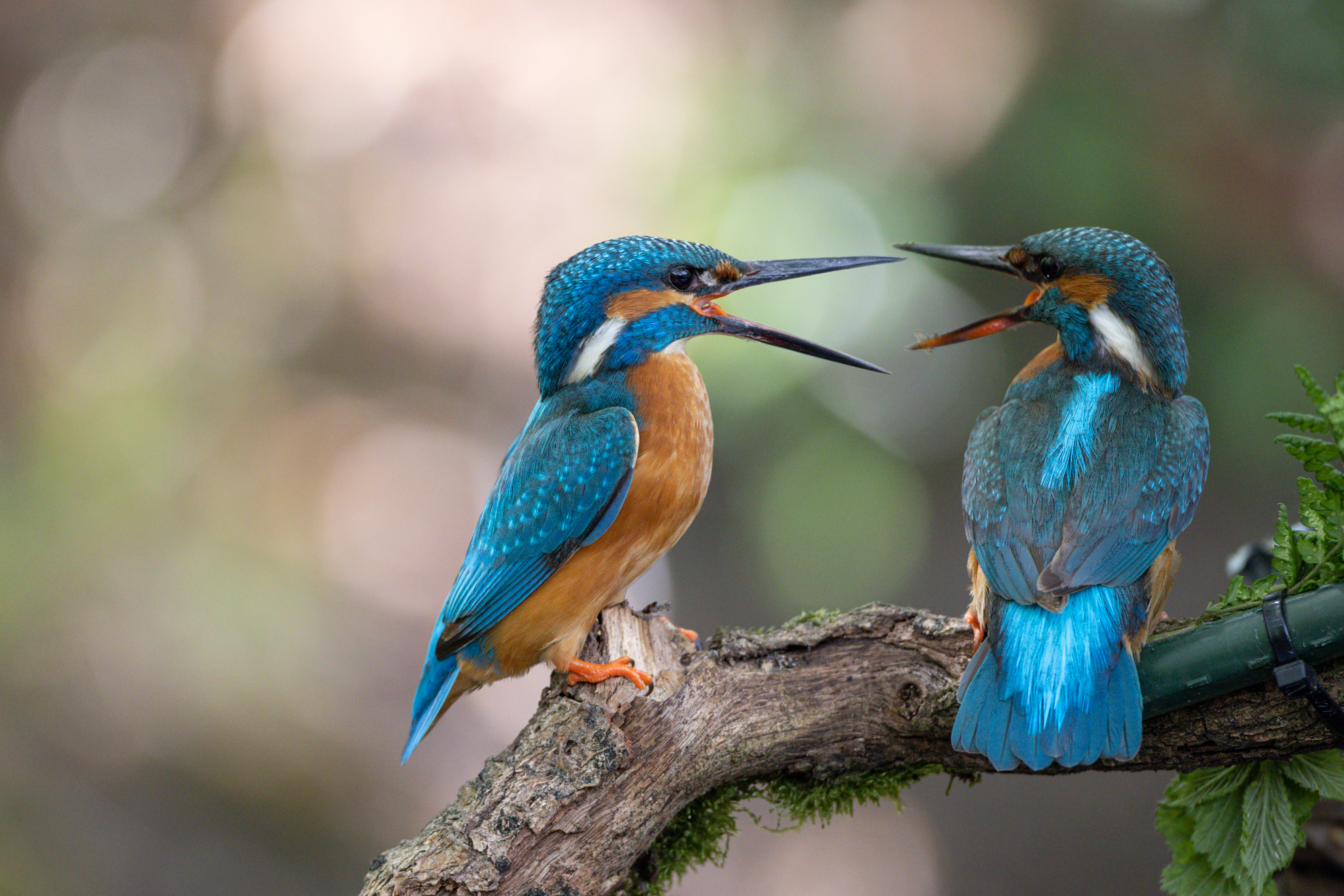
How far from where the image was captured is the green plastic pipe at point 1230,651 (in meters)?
1.55

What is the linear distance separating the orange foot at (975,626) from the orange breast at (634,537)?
0.58 m

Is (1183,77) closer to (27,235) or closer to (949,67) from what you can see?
(949,67)

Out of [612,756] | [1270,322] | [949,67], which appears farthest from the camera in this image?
[949,67]

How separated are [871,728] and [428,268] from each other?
335cm

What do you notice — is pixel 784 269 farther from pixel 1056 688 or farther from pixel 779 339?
pixel 1056 688

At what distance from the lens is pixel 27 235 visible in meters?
4.48

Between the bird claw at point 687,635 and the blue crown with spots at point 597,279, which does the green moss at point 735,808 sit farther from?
the blue crown with spots at point 597,279

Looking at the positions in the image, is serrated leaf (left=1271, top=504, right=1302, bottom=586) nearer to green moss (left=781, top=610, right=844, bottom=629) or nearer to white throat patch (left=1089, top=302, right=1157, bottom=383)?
white throat patch (left=1089, top=302, right=1157, bottom=383)

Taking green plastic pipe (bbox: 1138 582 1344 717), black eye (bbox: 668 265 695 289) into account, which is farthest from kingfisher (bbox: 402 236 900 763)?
green plastic pipe (bbox: 1138 582 1344 717)

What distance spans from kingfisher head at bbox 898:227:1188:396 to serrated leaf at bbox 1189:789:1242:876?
2.36 feet

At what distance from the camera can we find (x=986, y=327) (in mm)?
1954

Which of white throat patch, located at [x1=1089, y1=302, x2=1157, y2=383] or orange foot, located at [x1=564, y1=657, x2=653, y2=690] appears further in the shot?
orange foot, located at [x1=564, y1=657, x2=653, y2=690]

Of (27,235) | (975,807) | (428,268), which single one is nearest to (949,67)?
(428,268)

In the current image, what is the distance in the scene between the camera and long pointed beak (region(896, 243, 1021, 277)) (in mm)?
1966
